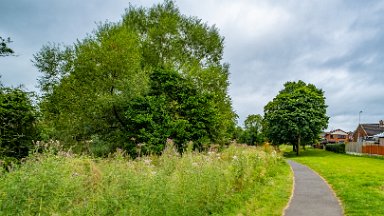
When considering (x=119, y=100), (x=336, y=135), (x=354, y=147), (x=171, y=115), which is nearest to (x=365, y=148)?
(x=354, y=147)

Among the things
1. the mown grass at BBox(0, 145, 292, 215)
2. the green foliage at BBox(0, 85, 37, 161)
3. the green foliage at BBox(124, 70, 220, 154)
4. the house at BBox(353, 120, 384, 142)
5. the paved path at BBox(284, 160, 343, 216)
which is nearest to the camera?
the mown grass at BBox(0, 145, 292, 215)

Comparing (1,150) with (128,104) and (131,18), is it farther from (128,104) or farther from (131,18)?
(131,18)

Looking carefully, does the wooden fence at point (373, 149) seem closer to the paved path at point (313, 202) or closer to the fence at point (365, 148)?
the fence at point (365, 148)

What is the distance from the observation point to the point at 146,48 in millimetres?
34969

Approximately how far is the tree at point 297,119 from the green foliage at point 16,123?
135ft

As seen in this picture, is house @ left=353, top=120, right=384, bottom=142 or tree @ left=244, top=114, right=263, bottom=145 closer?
house @ left=353, top=120, right=384, bottom=142

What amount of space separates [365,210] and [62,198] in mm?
8185

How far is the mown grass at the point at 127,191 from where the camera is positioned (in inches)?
195

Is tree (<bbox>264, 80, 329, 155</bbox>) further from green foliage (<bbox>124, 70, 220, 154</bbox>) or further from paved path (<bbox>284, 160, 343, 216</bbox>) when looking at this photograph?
paved path (<bbox>284, 160, 343, 216</bbox>)

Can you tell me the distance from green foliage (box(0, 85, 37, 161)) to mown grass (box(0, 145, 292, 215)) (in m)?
7.90

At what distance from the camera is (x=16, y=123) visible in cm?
1720

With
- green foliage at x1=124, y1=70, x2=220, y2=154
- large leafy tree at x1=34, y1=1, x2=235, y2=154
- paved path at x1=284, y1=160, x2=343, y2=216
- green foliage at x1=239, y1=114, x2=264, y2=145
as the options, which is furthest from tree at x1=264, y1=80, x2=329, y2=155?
paved path at x1=284, y1=160, x2=343, y2=216

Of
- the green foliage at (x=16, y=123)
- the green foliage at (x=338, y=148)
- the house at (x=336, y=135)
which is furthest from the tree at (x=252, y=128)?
the green foliage at (x=16, y=123)

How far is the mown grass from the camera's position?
4965 millimetres
